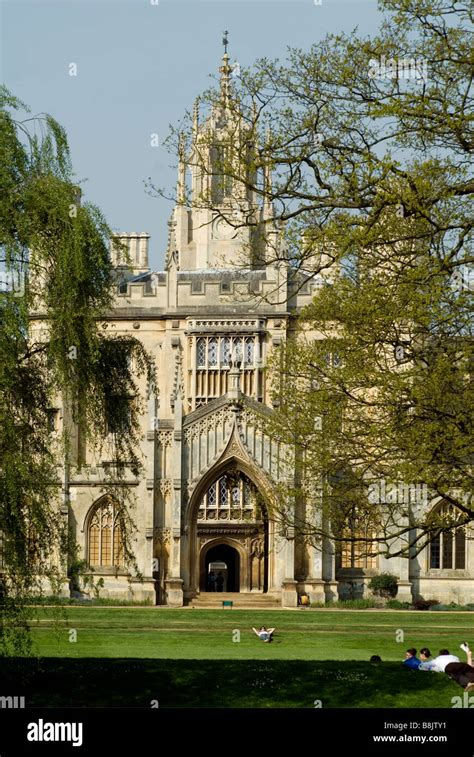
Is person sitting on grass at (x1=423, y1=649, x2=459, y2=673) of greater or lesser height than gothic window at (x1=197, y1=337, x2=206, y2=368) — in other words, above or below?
below

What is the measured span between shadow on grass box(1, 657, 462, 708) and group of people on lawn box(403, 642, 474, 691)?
166 mm

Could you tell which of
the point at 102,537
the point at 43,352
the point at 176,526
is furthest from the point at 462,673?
the point at 102,537

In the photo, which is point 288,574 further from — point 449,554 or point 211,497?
point 449,554

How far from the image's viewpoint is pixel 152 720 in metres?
18.3

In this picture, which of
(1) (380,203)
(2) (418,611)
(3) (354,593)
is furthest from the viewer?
(3) (354,593)

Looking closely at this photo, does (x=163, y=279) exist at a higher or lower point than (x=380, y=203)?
higher

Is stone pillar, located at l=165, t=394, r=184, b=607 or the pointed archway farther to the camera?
the pointed archway

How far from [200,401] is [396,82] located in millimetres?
37358

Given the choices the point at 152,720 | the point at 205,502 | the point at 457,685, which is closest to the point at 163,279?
the point at 205,502

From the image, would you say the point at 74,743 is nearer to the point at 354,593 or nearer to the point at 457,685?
the point at 457,685

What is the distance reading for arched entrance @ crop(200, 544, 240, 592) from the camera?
2185 inches

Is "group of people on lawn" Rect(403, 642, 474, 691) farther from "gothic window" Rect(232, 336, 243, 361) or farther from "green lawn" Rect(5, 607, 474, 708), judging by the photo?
"gothic window" Rect(232, 336, 243, 361)

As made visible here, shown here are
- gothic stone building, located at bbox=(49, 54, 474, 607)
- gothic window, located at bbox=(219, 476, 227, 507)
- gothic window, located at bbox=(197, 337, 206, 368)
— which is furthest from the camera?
gothic window, located at bbox=(197, 337, 206, 368)

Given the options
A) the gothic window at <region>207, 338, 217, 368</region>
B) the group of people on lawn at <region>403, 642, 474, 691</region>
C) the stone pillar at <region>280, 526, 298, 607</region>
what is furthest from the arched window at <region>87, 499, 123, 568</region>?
the group of people on lawn at <region>403, 642, 474, 691</region>
